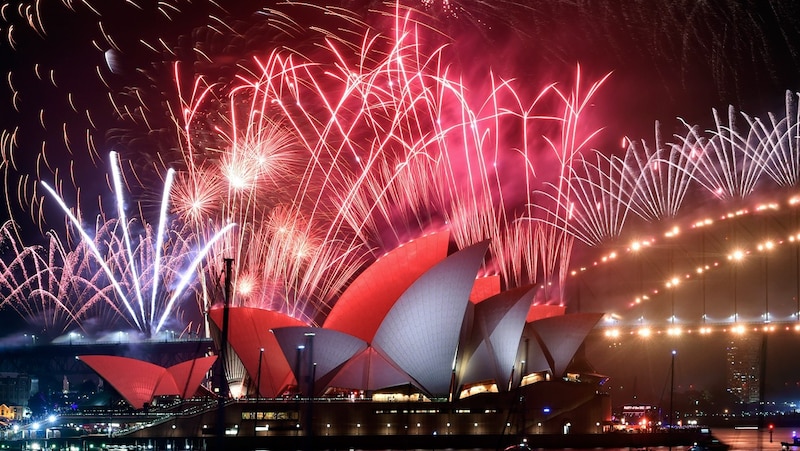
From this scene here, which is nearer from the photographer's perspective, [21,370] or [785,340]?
[785,340]

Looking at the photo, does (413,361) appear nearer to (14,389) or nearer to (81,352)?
(81,352)

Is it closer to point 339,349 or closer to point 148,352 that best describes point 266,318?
point 339,349

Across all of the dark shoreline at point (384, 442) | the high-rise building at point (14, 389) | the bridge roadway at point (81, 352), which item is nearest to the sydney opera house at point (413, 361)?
the dark shoreline at point (384, 442)

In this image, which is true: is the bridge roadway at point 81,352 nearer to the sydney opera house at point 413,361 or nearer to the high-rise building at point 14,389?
the high-rise building at point 14,389

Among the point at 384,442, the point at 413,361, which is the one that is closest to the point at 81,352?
the point at 384,442

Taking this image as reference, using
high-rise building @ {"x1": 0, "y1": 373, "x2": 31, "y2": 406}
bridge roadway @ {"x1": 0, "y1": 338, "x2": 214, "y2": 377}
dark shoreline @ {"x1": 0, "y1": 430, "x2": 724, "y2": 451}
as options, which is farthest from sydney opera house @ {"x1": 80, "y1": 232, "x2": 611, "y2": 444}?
high-rise building @ {"x1": 0, "y1": 373, "x2": 31, "y2": 406}

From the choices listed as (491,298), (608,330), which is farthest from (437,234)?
(608,330)
